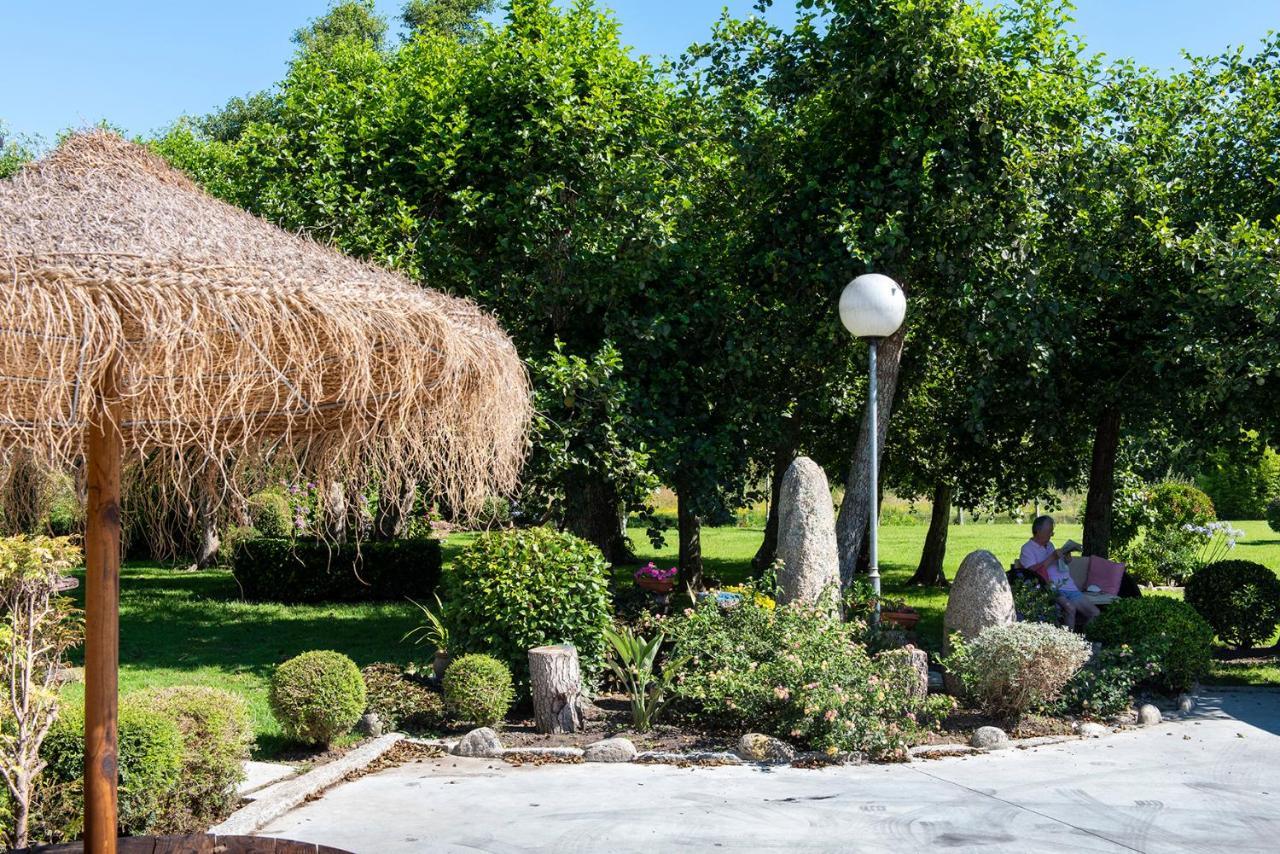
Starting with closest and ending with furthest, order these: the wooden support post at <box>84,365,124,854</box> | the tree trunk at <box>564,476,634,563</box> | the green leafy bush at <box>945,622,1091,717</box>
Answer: the wooden support post at <box>84,365,124,854</box> → the green leafy bush at <box>945,622,1091,717</box> → the tree trunk at <box>564,476,634,563</box>

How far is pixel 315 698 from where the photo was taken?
772 cm

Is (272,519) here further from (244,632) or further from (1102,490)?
(1102,490)

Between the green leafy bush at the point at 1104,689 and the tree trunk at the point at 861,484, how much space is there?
9.93ft

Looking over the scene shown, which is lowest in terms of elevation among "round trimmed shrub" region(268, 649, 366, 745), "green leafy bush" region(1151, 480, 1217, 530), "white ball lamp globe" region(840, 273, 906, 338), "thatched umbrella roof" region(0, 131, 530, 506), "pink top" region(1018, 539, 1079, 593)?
"round trimmed shrub" region(268, 649, 366, 745)

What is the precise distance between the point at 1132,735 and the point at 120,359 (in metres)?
7.95

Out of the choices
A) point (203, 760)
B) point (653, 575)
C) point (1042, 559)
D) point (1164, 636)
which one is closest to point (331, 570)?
point (653, 575)

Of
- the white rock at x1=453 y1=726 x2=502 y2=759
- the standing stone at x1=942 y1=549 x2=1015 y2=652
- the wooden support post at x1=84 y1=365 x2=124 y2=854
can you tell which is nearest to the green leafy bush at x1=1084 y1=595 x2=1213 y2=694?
the standing stone at x1=942 y1=549 x2=1015 y2=652

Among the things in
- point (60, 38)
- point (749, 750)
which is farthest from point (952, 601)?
point (60, 38)

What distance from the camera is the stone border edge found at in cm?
624

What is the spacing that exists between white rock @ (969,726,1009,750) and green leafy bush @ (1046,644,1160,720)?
3.11 ft

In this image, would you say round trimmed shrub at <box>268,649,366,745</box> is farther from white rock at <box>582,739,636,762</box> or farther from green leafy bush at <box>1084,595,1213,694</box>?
green leafy bush at <box>1084,595,1213,694</box>

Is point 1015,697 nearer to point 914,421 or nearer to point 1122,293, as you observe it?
point 1122,293

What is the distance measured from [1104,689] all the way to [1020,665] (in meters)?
1.09

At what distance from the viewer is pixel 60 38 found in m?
10.7
